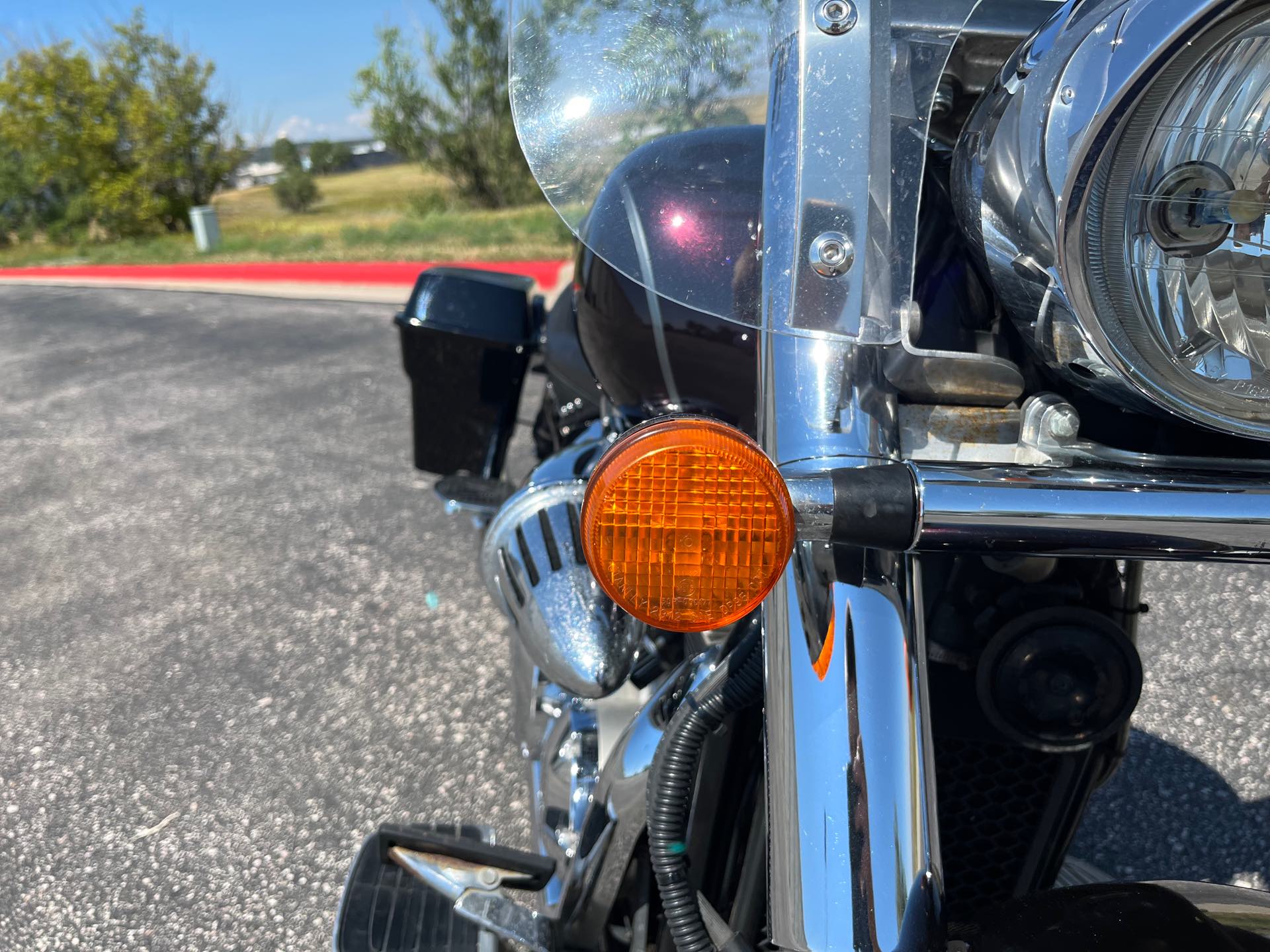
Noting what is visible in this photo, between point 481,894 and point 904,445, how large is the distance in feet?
2.45

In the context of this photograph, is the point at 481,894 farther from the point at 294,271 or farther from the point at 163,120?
the point at 163,120

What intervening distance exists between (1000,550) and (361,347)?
5.83m

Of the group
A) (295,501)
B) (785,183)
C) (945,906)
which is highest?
(785,183)

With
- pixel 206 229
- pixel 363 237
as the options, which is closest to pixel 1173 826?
pixel 363 237

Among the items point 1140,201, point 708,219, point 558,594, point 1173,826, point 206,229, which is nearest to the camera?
point 1140,201

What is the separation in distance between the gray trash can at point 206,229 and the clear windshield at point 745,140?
13202 mm

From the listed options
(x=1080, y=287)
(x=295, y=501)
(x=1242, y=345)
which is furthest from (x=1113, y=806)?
(x=295, y=501)

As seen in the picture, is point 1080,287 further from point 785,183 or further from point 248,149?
point 248,149

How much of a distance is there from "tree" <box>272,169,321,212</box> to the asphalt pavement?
19.1 m

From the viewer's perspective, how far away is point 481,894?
1.20 m

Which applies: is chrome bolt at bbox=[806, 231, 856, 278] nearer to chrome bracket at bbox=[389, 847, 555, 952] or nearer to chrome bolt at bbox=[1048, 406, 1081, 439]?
chrome bolt at bbox=[1048, 406, 1081, 439]

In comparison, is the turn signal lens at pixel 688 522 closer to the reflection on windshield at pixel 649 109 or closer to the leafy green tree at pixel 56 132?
the reflection on windshield at pixel 649 109

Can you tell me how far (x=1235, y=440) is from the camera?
35.1 inches

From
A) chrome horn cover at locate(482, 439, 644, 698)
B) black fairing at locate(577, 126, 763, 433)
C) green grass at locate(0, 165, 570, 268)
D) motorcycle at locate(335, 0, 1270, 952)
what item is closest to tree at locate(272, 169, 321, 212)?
green grass at locate(0, 165, 570, 268)
